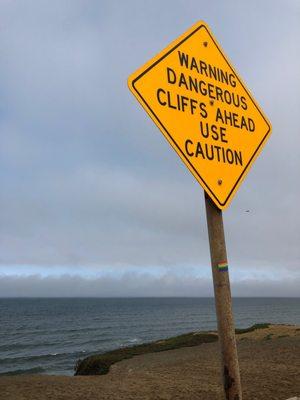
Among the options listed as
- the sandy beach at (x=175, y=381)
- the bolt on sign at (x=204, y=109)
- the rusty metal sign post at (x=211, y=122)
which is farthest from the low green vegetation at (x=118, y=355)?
the bolt on sign at (x=204, y=109)

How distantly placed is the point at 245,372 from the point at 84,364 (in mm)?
13256

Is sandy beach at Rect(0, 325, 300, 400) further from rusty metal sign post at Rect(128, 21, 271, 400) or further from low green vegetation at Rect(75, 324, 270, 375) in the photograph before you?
rusty metal sign post at Rect(128, 21, 271, 400)

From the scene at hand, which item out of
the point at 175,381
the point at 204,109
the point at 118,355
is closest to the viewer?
the point at 204,109

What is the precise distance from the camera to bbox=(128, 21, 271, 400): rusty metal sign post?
8.45 feet

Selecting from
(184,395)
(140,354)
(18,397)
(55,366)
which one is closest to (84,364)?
(140,354)

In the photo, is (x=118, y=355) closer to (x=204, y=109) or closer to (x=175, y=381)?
(x=175, y=381)

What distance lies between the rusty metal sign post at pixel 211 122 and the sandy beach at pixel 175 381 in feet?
32.4

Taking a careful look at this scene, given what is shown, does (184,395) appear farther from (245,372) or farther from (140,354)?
(140,354)

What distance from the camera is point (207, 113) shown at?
2.76 m

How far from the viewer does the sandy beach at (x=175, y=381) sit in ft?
42.2

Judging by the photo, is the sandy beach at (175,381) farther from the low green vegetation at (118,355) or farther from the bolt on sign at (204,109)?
the bolt on sign at (204,109)

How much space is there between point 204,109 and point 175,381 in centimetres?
1463

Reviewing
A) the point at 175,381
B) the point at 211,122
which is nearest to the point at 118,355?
the point at 175,381

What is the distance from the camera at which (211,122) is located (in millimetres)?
2762
